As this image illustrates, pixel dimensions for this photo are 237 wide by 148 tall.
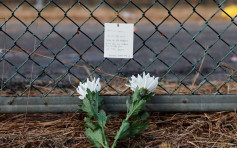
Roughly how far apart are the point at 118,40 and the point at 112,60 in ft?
6.99

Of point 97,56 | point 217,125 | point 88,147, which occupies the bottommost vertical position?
point 88,147

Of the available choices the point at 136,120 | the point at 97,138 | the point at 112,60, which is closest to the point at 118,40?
the point at 136,120

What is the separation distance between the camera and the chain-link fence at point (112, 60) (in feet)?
6.40

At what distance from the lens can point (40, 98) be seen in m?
1.96

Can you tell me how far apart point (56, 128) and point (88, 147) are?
0.93 feet

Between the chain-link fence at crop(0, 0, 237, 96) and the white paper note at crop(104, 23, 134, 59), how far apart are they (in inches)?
1.8

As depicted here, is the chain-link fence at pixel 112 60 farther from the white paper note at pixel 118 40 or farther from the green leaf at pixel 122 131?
the green leaf at pixel 122 131

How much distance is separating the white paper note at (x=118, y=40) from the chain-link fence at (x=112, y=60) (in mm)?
44

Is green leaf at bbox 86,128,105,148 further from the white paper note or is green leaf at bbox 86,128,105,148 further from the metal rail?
the white paper note

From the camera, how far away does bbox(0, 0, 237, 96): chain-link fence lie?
1949mm

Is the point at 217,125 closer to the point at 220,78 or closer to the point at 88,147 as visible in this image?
the point at 88,147

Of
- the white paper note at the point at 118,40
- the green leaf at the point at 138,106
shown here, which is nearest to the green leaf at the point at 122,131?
the green leaf at the point at 138,106

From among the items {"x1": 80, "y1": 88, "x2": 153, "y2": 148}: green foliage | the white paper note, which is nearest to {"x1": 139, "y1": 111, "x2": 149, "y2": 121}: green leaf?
{"x1": 80, "y1": 88, "x2": 153, "y2": 148}: green foliage

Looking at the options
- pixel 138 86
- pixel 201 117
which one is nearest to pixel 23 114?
pixel 138 86
